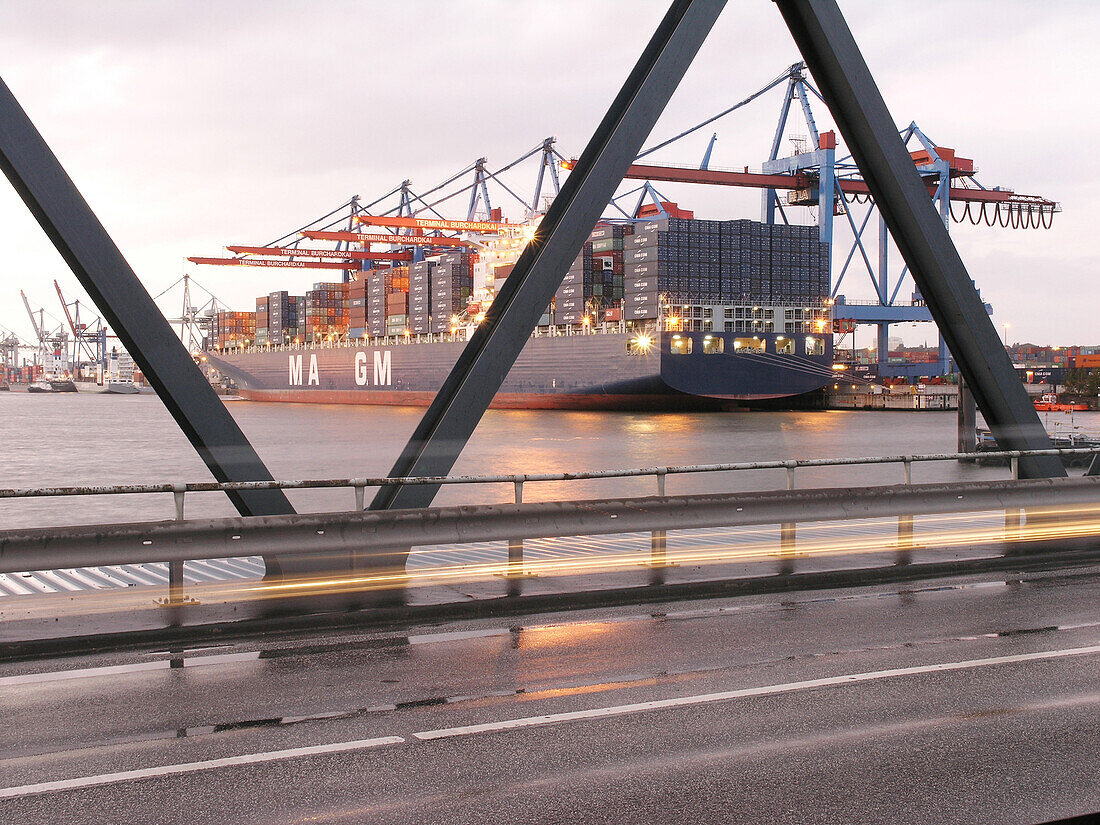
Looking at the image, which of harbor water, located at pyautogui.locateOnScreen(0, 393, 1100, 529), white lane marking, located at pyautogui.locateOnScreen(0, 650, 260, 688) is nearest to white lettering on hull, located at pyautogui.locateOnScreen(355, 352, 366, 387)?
harbor water, located at pyautogui.locateOnScreen(0, 393, 1100, 529)

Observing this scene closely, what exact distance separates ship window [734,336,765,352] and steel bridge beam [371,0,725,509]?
69.8m

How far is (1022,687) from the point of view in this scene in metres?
6.17

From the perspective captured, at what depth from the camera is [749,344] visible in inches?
3066

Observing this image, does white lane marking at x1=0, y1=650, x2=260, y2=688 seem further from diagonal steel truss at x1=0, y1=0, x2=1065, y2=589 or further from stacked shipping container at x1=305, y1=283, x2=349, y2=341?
stacked shipping container at x1=305, y1=283, x2=349, y2=341

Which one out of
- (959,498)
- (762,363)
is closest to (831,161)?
(762,363)

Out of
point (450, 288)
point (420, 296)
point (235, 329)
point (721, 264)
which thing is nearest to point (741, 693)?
point (721, 264)

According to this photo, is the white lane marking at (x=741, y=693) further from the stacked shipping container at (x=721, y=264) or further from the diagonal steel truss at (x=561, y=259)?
the stacked shipping container at (x=721, y=264)

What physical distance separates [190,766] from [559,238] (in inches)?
199

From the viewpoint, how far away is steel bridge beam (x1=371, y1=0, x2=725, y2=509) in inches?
327

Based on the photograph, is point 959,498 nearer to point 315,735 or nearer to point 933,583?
point 933,583

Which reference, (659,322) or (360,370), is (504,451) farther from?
(360,370)

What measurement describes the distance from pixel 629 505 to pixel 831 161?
87.0 meters

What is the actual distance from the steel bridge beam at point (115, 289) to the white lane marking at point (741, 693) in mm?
2991

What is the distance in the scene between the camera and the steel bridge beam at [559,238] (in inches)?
327
